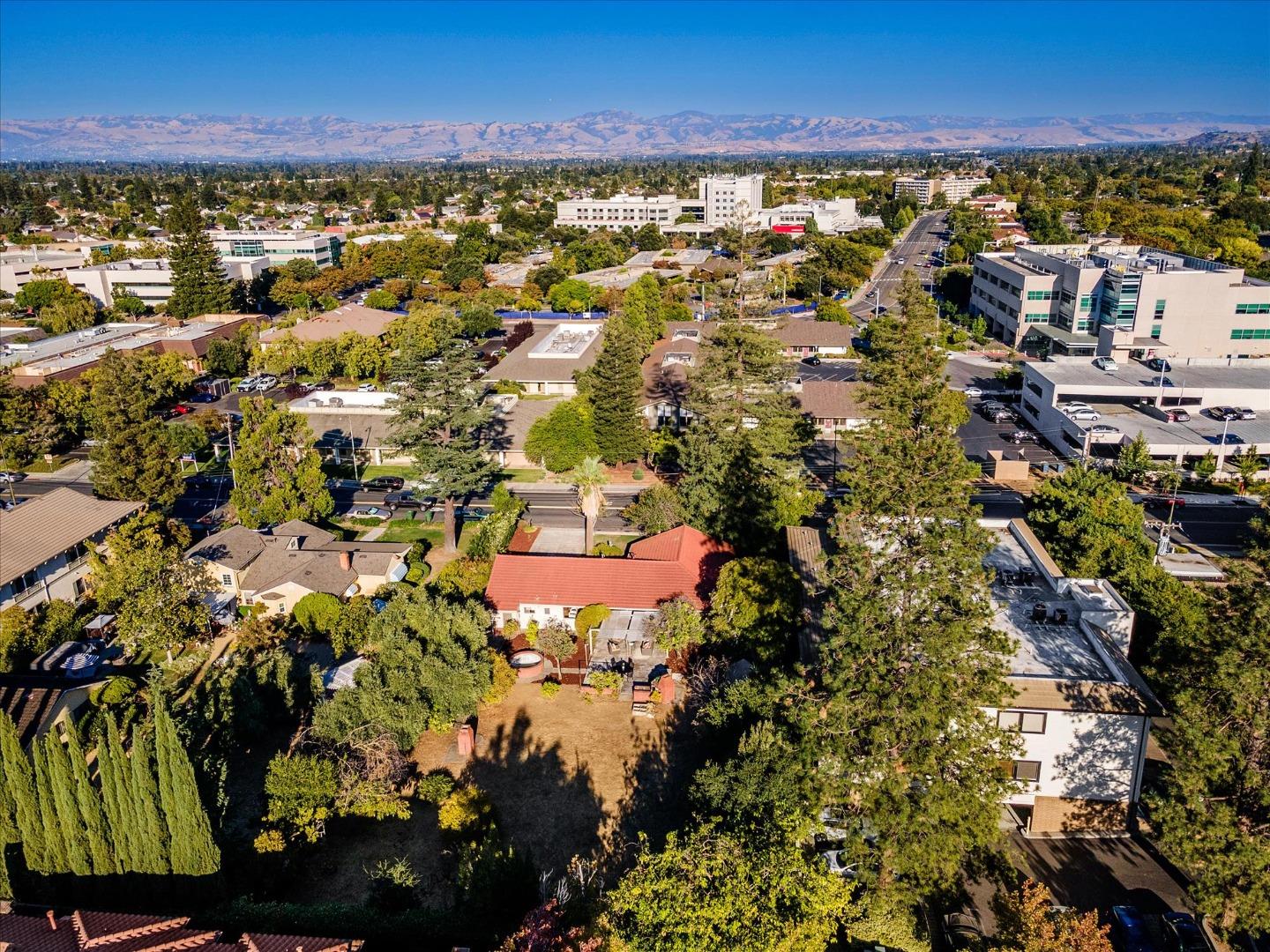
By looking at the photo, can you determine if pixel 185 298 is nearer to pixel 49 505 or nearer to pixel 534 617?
pixel 49 505

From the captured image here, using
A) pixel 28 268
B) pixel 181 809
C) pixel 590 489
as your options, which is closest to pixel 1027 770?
pixel 181 809

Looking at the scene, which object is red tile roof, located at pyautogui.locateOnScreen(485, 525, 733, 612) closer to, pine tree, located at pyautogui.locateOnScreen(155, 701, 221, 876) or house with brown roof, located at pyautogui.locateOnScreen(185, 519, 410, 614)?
house with brown roof, located at pyautogui.locateOnScreen(185, 519, 410, 614)

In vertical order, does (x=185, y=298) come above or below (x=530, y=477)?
above

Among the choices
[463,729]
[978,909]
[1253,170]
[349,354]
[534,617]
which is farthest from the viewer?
[1253,170]

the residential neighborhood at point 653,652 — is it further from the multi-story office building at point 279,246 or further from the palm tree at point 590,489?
the multi-story office building at point 279,246

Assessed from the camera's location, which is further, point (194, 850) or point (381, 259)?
point (381, 259)

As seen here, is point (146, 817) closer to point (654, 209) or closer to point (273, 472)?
point (273, 472)

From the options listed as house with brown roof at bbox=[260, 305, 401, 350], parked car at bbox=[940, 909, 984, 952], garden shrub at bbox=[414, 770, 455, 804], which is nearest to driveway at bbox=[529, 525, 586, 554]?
garden shrub at bbox=[414, 770, 455, 804]

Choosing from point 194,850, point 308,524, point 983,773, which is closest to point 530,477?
point 308,524
